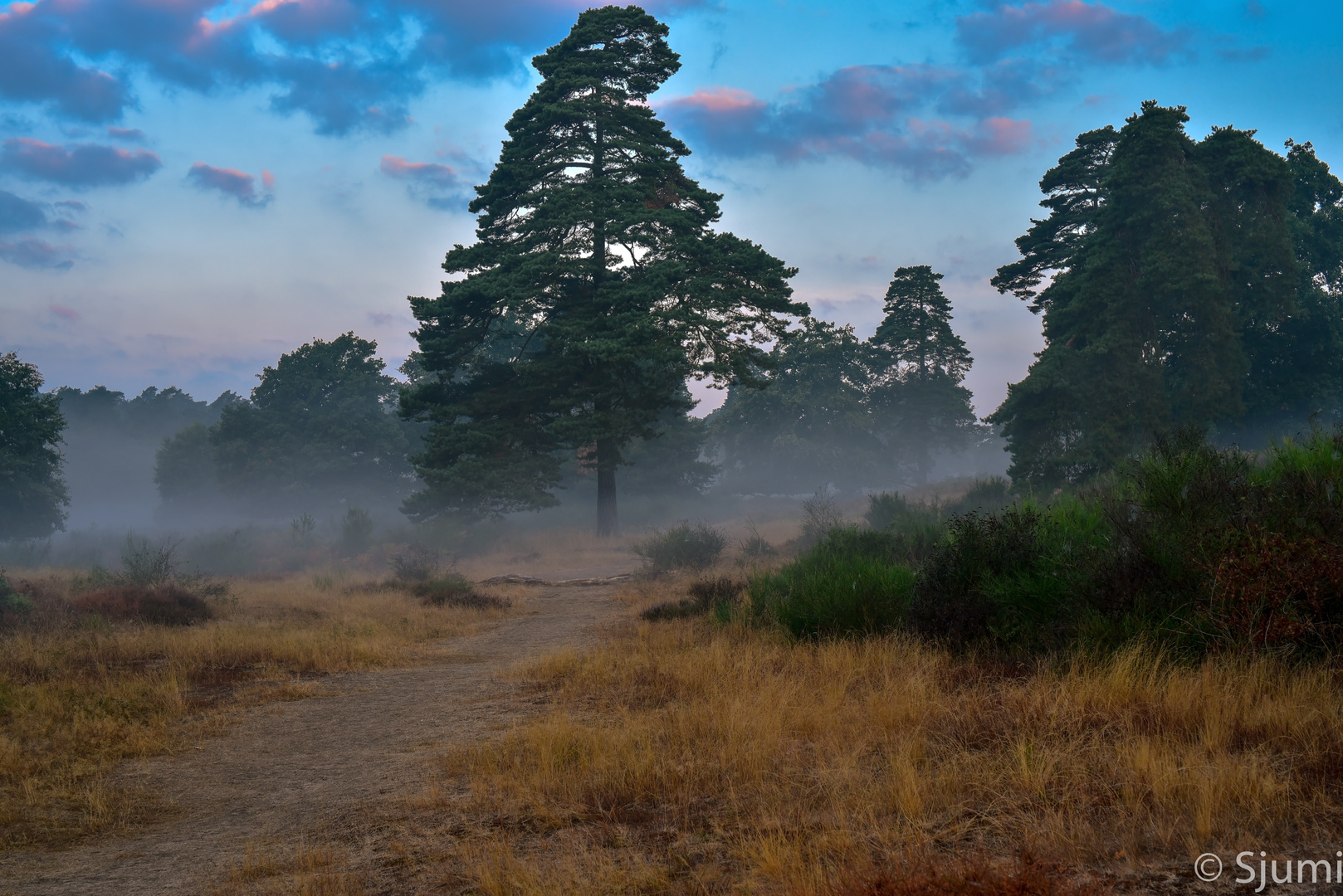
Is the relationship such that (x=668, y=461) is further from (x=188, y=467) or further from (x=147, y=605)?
(x=188, y=467)

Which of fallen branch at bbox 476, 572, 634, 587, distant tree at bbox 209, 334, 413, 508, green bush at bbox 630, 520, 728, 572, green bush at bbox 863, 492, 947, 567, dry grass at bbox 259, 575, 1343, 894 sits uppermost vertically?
distant tree at bbox 209, 334, 413, 508

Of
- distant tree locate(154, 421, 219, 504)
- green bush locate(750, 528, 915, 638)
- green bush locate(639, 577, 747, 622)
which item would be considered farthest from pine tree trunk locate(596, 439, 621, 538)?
distant tree locate(154, 421, 219, 504)

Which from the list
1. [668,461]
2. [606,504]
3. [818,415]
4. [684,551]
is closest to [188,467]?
[668,461]

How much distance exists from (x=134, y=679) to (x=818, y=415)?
56.6 metres

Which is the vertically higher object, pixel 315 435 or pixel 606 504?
pixel 315 435

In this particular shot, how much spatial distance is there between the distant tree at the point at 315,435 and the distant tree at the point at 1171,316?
129 ft

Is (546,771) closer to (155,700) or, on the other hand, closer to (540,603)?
(155,700)

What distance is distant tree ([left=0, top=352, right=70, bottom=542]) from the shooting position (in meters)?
33.8

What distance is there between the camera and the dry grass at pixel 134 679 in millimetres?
5305

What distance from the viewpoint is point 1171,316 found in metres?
26.8

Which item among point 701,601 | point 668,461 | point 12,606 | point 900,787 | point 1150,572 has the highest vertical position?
point 668,461

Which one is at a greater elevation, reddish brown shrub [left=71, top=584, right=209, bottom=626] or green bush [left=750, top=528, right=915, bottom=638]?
green bush [left=750, top=528, right=915, bottom=638]

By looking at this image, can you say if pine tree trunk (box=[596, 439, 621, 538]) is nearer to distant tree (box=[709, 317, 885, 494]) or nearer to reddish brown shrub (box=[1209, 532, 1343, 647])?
reddish brown shrub (box=[1209, 532, 1343, 647])

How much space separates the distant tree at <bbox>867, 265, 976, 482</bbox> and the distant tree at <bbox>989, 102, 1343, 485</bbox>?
88.2 ft
